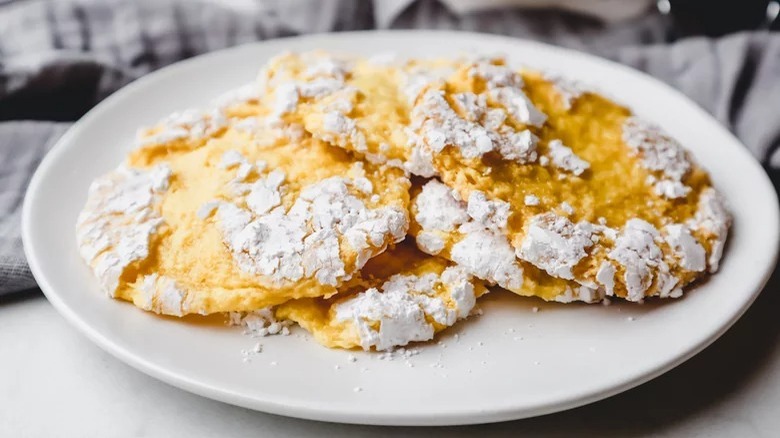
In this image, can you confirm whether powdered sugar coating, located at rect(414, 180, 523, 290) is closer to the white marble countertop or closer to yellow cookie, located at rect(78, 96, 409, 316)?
yellow cookie, located at rect(78, 96, 409, 316)

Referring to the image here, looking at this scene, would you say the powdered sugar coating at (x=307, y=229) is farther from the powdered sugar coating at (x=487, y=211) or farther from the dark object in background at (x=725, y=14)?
the dark object in background at (x=725, y=14)

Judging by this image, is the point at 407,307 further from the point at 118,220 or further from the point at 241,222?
the point at 118,220

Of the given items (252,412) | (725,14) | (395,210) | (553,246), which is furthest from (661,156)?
(725,14)

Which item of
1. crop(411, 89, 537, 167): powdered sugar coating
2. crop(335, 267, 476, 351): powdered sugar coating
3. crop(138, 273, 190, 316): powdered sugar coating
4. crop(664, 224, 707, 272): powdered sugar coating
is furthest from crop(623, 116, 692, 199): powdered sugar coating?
crop(138, 273, 190, 316): powdered sugar coating

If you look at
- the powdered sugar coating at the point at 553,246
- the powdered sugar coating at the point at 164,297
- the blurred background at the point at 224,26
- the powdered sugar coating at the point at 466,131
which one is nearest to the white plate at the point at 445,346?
the powdered sugar coating at the point at 164,297

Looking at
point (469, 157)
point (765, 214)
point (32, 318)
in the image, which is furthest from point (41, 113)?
point (765, 214)

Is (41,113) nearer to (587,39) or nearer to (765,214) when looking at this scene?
(587,39)

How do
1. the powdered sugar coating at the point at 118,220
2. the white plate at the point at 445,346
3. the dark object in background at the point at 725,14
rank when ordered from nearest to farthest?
1. the white plate at the point at 445,346
2. the powdered sugar coating at the point at 118,220
3. the dark object in background at the point at 725,14
